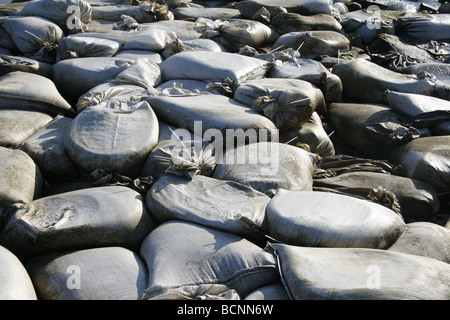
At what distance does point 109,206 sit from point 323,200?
115cm

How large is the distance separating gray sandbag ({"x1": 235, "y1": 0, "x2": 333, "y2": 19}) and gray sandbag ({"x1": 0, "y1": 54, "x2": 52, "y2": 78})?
2558mm

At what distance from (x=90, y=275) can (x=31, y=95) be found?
187 centimetres

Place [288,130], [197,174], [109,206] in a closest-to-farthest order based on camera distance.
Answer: [109,206] → [197,174] → [288,130]

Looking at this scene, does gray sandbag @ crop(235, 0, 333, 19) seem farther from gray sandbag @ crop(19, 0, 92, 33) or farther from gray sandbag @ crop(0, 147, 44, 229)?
gray sandbag @ crop(0, 147, 44, 229)

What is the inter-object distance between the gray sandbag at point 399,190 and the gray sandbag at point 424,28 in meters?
3.31

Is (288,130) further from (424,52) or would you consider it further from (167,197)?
(424,52)

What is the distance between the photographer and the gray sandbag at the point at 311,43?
5250 millimetres

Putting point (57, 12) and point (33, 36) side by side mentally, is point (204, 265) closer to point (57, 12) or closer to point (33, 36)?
point (33, 36)

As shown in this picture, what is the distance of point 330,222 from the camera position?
2541 millimetres

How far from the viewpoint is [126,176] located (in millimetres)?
3092

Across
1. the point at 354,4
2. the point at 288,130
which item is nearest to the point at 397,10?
the point at 354,4

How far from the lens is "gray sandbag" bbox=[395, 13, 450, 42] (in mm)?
6086

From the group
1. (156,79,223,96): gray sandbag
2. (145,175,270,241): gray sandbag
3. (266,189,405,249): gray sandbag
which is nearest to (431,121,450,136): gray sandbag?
(266,189,405,249): gray sandbag

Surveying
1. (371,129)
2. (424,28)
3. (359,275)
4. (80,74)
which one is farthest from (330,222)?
(424,28)
